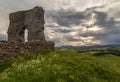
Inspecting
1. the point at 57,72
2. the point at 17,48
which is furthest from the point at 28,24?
the point at 57,72

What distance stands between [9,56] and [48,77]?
8272 millimetres

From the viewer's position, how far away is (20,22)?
1563 inches

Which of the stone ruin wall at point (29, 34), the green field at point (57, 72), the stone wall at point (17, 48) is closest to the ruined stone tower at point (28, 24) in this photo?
the stone ruin wall at point (29, 34)

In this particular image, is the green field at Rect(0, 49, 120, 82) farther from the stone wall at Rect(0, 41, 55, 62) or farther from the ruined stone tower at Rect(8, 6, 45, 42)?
the ruined stone tower at Rect(8, 6, 45, 42)

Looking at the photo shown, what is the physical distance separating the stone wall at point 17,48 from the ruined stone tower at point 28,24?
8888 millimetres

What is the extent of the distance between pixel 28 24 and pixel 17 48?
1411 cm

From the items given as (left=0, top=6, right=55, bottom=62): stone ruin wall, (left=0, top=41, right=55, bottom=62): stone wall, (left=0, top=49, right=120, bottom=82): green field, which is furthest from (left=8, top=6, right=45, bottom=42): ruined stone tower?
(left=0, top=49, right=120, bottom=82): green field

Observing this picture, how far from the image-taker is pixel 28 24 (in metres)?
37.3

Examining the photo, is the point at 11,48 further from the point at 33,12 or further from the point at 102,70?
the point at 33,12

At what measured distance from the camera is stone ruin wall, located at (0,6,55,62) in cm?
2290

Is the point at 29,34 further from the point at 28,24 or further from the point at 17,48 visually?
the point at 17,48

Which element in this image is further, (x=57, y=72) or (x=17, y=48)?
(x=17, y=48)

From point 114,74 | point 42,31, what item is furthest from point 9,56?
point 42,31

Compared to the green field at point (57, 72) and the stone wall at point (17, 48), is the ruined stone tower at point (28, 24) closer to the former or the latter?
the stone wall at point (17, 48)
